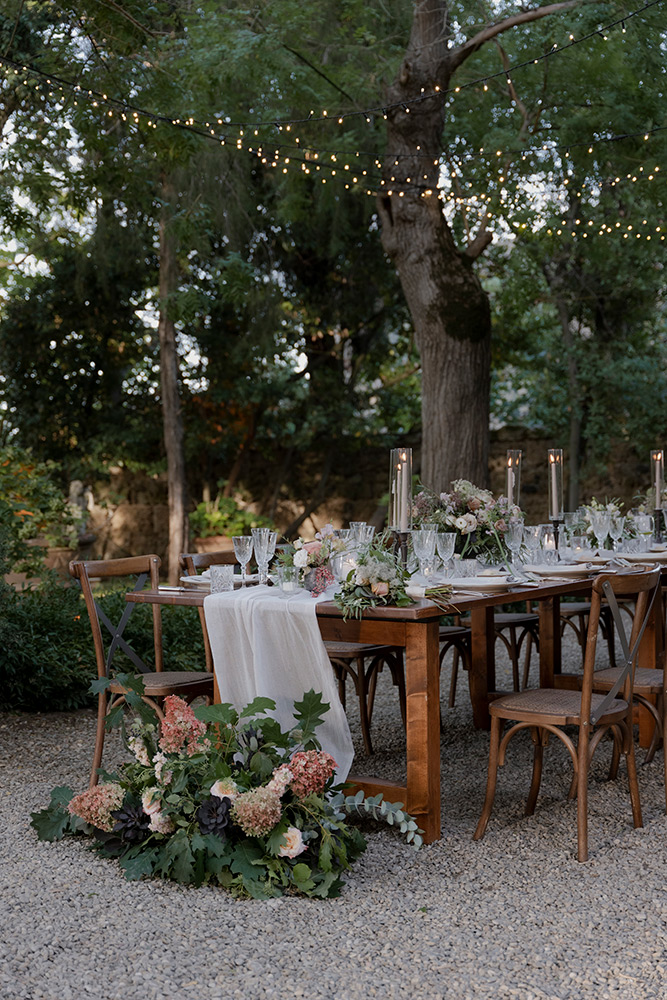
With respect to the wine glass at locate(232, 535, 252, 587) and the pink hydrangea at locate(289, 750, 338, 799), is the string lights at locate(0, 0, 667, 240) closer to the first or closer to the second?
the wine glass at locate(232, 535, 252, 587)

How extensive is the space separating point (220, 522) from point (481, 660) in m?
6.47

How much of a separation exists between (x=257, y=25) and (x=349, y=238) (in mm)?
3372

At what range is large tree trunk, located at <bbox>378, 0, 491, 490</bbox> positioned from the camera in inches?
248

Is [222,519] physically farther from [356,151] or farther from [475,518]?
[475,518]

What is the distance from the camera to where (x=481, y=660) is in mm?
4289

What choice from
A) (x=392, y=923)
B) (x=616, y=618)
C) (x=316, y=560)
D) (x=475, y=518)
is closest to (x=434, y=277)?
(x=475, y=518)

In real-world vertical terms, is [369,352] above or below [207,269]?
below

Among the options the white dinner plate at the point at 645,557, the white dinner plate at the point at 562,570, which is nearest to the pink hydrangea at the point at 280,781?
the white dinner plate at the point at 562,570

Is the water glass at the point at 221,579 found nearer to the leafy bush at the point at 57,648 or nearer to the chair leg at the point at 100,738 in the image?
the chair leg at the point at 100,738

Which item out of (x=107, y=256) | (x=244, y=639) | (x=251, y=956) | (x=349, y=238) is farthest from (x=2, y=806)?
(x=349, y=238)

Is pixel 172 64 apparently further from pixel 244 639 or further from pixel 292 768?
pixel 292 768

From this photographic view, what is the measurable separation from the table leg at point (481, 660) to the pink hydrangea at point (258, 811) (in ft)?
5.58

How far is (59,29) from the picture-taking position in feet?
19.6

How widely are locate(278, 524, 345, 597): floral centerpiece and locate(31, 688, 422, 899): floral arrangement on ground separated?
426 millimetres
